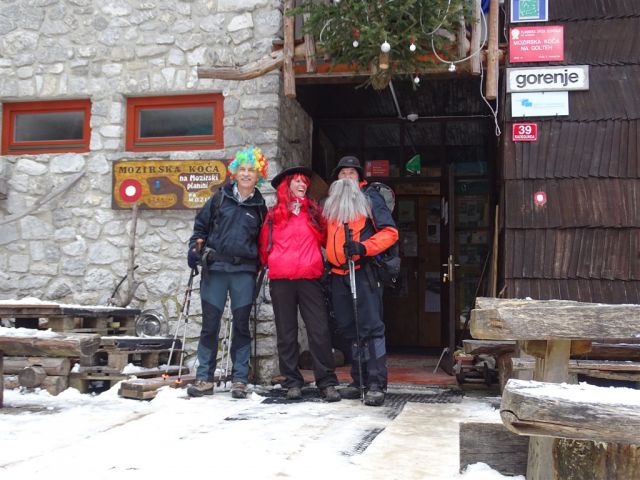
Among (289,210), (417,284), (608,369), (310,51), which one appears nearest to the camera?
(608,369)

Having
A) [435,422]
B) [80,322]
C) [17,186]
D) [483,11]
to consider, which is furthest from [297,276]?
[17,186]

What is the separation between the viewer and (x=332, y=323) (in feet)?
22.6

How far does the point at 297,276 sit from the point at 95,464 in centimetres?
234

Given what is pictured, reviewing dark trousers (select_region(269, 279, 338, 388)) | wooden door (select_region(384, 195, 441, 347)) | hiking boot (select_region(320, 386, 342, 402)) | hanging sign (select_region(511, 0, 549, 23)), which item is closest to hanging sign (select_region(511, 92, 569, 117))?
hanging sign (select_region(511, 0, 549, 23))

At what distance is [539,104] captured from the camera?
5844 millimetres

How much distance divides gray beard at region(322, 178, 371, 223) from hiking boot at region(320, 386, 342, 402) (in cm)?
123

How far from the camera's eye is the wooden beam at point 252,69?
234 inches

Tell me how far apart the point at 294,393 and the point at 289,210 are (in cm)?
137

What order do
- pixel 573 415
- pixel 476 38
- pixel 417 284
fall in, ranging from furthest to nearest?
1. pixel 417 284
2. pixel 476 38
3. pixel 573 415

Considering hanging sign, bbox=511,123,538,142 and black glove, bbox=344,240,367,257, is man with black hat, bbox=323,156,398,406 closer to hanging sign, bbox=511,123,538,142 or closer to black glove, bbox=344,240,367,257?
black glove, bbox=344,240,367,257

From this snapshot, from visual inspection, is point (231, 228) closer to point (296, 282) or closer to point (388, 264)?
point (296, 282)

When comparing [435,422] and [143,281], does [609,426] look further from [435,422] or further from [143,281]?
[143,281]

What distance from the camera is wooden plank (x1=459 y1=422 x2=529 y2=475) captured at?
302 cm

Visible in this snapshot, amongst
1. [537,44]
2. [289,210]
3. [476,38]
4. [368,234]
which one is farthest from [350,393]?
[537,44]
